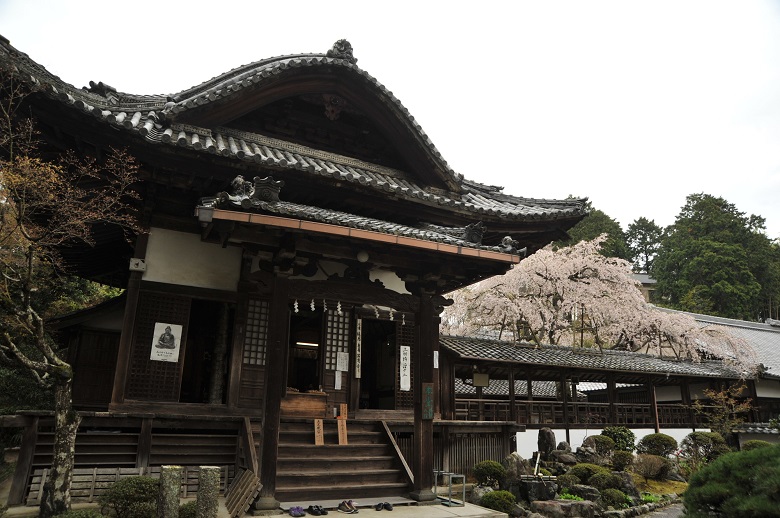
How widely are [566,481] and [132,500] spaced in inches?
428

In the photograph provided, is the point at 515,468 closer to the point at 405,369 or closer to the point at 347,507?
the point at 405,369

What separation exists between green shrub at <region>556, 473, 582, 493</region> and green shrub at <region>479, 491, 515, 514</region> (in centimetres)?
303

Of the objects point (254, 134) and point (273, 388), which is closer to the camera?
point (273, 388)

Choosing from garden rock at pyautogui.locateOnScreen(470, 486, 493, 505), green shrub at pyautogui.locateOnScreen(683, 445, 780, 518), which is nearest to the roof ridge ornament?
green shrub at pyautogui.locateOnScreen(683, 445, 780, 518)

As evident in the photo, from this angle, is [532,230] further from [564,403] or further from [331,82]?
[564,403]

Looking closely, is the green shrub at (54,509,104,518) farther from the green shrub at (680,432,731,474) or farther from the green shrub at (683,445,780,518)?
the green shrub at (680,432,731,474)

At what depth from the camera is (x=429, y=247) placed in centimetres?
825

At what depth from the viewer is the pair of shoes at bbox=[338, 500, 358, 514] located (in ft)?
25.6

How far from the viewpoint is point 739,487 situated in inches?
198

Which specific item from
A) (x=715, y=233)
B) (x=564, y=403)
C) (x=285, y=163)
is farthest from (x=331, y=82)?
(x=715, y=233)

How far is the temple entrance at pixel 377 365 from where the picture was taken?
1481cm

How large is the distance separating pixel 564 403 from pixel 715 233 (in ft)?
143

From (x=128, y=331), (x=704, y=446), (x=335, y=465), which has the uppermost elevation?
(x=128, y=331)

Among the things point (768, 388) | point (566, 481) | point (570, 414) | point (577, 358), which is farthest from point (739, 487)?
point (768, 388)
